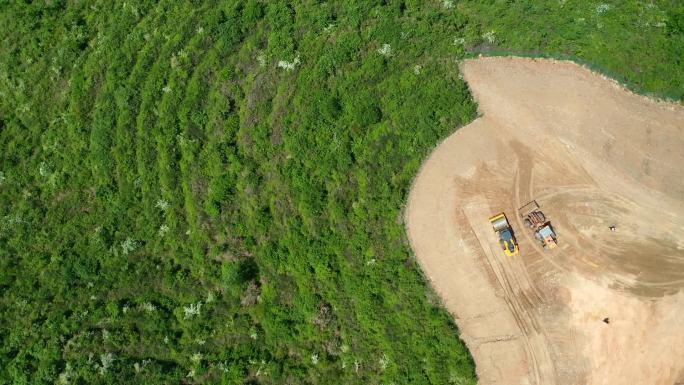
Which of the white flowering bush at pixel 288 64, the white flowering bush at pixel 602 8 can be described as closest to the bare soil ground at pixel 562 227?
the white flowering bush at pixel 602 8

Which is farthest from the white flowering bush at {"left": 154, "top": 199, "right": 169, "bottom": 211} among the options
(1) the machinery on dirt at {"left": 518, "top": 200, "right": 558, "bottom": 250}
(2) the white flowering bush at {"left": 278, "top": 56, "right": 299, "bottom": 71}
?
(1) the machinery on dirt at {"left": 518, "top": 200, "right": 558, "bottom": 250}

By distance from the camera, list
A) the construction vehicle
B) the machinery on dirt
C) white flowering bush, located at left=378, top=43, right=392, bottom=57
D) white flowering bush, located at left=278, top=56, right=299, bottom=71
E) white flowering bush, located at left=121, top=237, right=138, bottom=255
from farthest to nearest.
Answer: white flowering bush, located at left=278, top=56, right=299, bottom=71 → white flowering bush, located at left=121, top=237, right=138, bottom=255 → white flowering bush, located at left=378, top=43, right=392, bottom=57 → the construction vehicle → the machinery on dirt

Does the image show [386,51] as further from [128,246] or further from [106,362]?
[106,362]

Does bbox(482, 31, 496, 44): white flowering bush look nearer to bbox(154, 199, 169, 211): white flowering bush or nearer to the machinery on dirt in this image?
the machinery on dirt

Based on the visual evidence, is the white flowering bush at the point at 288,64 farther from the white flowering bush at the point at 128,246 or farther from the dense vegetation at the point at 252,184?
the white flowering bush at the point at 128,246

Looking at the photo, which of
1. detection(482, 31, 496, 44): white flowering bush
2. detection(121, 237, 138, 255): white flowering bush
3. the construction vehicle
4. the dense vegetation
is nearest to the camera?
the construction vehicle

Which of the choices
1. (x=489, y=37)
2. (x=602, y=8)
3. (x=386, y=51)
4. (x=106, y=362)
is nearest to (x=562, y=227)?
(x=489, y=37)
